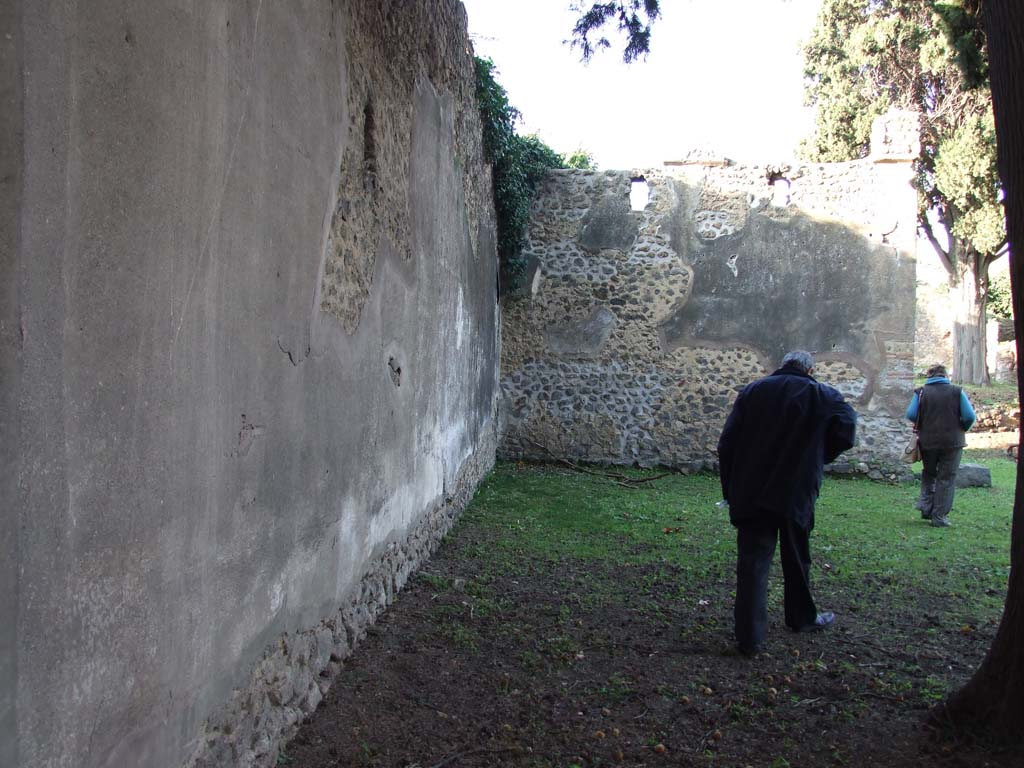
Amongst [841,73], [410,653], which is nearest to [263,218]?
[410,653]

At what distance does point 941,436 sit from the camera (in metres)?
7.95

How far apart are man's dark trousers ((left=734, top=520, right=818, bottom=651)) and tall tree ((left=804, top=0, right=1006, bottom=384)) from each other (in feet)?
45.1

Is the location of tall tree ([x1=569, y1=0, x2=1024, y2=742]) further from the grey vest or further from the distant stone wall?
the distant stone wall

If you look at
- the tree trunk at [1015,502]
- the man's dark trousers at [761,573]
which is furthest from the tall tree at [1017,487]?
the man's dark trousers at [761,573]

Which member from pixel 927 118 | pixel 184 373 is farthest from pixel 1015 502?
pixel 927 118

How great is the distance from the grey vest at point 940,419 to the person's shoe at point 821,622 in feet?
13.9

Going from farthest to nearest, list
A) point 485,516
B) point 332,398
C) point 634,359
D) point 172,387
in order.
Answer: point 634,359 → point 485,516 → point 332,398 → point 172,387

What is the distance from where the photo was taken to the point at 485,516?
24.8ft

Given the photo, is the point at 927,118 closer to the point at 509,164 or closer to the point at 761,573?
the point at 509,164

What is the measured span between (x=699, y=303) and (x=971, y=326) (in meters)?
12.7

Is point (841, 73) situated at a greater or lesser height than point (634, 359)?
greater

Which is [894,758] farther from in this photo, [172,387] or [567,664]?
[172,387]

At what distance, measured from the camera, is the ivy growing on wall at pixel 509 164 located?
8.57 metres

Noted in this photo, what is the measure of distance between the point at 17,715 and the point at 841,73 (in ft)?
67.2
